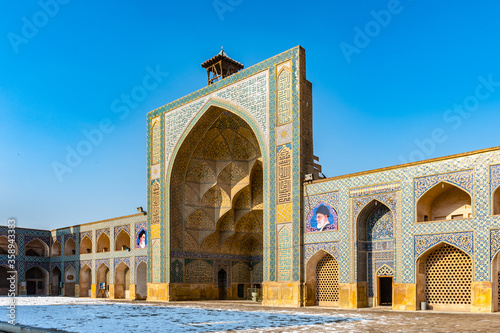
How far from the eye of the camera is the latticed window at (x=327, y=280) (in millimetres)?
14531

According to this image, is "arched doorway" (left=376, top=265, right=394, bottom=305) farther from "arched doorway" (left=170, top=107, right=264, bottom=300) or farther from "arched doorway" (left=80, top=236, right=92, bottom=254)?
"arched doorway" (left=80, top=236, right=92, bottom=254)

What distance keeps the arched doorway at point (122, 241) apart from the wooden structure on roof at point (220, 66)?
8756 millimetres

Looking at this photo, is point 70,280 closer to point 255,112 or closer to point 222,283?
point 222,283

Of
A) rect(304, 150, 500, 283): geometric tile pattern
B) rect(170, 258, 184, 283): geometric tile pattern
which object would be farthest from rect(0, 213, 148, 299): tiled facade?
rect(304, 150, 500, 283): geometric tile pattern

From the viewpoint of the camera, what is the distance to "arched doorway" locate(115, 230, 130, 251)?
23.8 m

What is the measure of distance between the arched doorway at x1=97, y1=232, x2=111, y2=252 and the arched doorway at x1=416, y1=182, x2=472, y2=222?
17.0 meters

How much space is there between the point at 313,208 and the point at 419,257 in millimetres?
3418

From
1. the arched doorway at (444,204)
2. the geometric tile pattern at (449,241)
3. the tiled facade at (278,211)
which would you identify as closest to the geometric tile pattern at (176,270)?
the tiled facade at (278,211)

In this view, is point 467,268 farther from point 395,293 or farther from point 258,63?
point 258,63

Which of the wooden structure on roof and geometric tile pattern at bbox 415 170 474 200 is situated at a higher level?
the wooden structure on roof

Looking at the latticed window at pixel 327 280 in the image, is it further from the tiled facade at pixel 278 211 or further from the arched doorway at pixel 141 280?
the arched doorway at pixel 141 280

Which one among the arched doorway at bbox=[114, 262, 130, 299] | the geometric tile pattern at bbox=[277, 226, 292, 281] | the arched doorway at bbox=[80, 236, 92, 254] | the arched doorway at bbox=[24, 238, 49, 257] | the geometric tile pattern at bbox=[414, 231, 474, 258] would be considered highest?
the geometric tile pattern at bbox=[414, 231, 474, 258]

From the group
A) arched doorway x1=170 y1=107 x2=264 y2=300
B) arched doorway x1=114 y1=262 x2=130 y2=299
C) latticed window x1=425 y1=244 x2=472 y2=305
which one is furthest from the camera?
arched doorway x1=114 y1=262 x2=130 y2=299

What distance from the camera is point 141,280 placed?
72.8 ft
